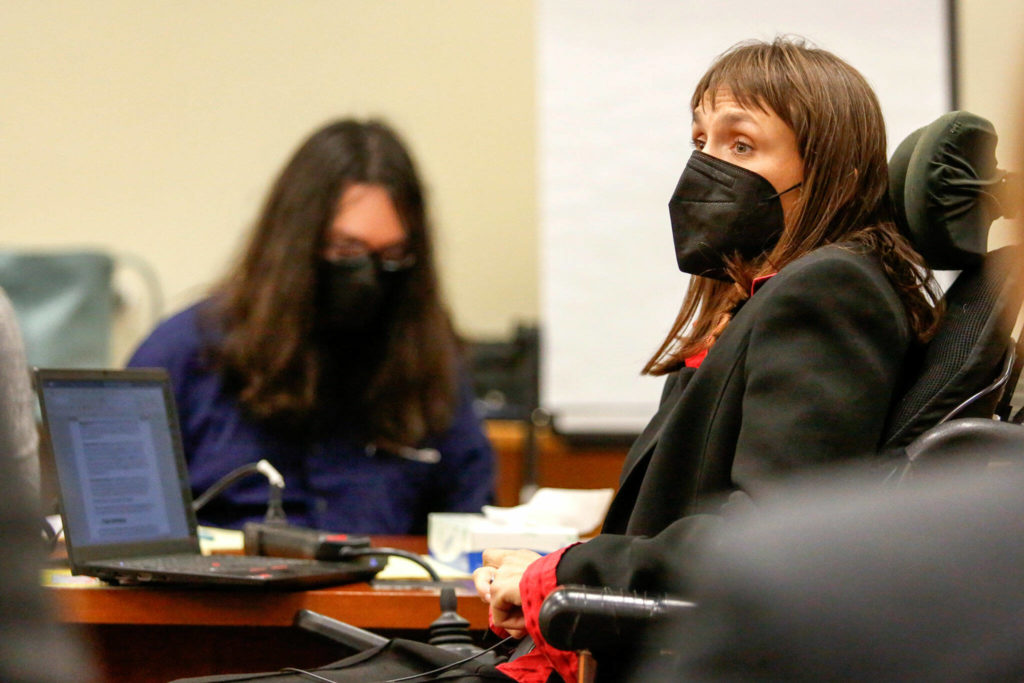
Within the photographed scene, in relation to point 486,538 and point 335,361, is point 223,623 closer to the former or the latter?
point 486,538

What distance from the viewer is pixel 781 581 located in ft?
1.49

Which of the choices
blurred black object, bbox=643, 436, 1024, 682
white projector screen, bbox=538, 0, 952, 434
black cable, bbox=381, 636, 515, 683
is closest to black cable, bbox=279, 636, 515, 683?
black cable, bbox=381, 636, 515, 683

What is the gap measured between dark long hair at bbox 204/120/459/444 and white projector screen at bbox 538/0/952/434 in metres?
0.65

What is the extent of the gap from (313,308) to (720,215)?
133 centimetres

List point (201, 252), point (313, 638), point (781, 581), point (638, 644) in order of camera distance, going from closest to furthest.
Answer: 1. point (781, 581)
2. point (638, 644)
3. point (313, 638)
4. point (201, 252)

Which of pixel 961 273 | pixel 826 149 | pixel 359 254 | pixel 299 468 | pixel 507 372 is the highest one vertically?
pixel 826 149

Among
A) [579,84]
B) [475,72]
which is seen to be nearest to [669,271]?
[579,84]

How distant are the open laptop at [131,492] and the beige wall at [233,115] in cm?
203

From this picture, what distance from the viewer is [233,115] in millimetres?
3697

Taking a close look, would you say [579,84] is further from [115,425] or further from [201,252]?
[115,425]

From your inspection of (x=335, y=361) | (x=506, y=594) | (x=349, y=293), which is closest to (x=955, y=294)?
(x=506, y=594)

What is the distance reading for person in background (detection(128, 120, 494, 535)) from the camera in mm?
2389

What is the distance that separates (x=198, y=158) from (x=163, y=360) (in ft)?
4.57

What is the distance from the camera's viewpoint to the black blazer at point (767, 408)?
3.55 ft
